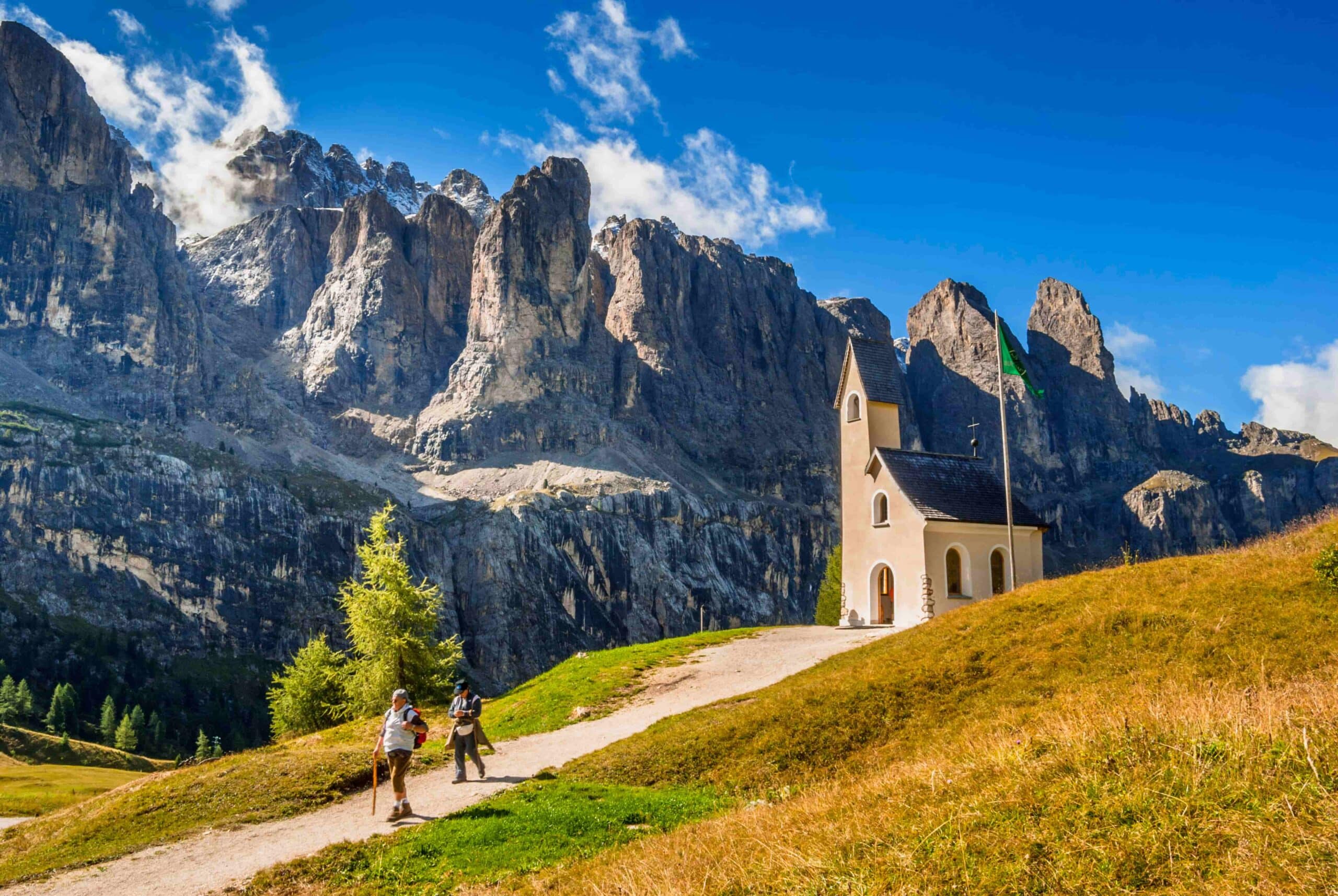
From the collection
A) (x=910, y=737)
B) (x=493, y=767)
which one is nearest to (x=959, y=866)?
(x=910, y=737)

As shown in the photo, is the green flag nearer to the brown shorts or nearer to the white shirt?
the white shirt

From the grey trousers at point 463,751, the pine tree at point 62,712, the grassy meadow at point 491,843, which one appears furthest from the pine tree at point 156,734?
the grassy meadow at point 491,843

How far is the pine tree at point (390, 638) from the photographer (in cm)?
4069

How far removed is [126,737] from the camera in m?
130

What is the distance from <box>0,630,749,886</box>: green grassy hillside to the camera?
21.0 metres

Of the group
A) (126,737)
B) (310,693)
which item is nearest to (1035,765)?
(310,693)

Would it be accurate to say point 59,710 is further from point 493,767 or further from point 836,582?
point 493,767

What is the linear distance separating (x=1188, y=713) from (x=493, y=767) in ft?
55.5

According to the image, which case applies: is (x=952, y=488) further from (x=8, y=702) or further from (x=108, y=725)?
(x=108, y=725)

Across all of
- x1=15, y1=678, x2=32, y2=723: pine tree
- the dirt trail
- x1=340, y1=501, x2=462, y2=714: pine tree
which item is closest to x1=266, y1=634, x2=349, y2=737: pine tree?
x1=340, y1=501, x2=462, y2=714: pine tree

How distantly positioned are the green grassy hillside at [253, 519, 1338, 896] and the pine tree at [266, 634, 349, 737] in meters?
32.4

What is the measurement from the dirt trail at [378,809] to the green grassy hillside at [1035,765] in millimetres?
1694

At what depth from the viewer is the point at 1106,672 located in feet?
68.6

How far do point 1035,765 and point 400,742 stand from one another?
13.4 m
